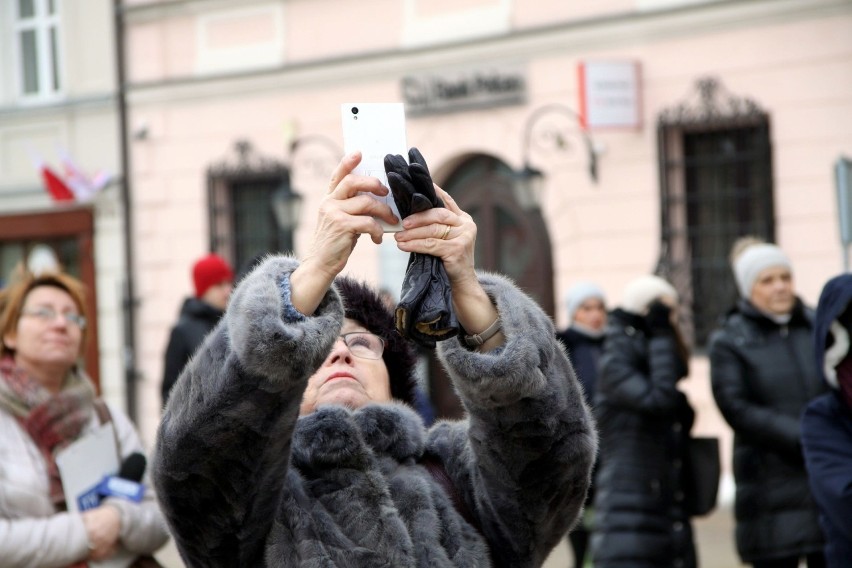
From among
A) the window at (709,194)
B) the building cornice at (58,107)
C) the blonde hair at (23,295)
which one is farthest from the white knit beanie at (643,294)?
the building cornice at (58,107)

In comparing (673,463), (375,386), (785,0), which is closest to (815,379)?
(673,463)

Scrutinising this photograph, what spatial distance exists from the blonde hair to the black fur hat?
1.98 m

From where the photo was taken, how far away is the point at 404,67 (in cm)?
1472

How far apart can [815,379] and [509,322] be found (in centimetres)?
388

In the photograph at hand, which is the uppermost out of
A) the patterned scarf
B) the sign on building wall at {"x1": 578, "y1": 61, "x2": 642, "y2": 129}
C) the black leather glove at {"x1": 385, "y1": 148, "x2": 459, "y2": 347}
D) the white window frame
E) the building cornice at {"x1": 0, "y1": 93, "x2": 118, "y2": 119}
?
the white window frame

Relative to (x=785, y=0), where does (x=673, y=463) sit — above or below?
below

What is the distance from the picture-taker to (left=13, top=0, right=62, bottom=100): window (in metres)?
18.0

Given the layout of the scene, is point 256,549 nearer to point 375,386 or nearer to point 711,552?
point 375,386

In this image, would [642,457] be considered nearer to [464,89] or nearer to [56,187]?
[464,89]

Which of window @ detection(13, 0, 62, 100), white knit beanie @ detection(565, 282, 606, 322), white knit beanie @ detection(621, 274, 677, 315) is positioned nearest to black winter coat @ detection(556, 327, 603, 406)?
white knit beanie @ detection(565, 282, 606, 322)

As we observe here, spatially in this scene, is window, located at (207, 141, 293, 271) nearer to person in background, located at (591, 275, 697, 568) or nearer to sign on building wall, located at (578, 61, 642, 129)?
sign on building wall, located at (578, 61, 642, 129)

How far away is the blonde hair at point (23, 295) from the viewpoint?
4.76 metres

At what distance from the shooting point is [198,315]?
8281mm

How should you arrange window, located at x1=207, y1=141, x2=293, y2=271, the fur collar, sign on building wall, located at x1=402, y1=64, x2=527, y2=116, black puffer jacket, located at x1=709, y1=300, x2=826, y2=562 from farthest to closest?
window, located at x1=207, y1=141, x2=293, y2=271
sign on building wall, located at x1=402, y1=64, x2=527, y2=116
black puffer jacket, located at x1=709, y1=300, x2=826, y2=562
the fur collar
